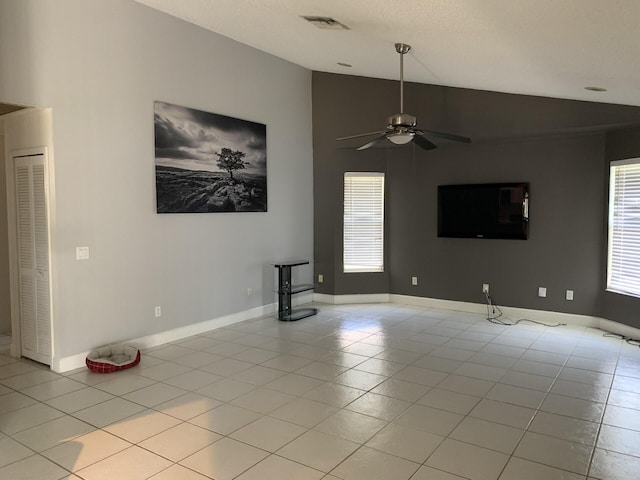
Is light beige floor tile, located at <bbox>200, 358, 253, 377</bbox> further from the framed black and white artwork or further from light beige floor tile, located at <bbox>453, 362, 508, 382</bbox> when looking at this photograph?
light beige floor tile, located at <bbox>453, 362, 508, 382</bbox>

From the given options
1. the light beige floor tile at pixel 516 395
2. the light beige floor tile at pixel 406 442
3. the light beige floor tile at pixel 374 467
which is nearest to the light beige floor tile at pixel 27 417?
the light beige floor tile at pixel 374 467

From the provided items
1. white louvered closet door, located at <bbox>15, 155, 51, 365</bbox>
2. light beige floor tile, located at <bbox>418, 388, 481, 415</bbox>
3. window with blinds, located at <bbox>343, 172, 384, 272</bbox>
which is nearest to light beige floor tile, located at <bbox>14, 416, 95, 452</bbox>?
white louvered closet door, located at <bbox>15, 155, 51, 365</bbox>

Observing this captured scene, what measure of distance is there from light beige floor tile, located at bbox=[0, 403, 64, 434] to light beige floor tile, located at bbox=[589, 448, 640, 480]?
363 cm

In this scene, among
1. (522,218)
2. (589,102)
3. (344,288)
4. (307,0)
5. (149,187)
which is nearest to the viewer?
(307,0)

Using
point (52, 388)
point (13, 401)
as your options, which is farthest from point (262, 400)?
point (13, 401)

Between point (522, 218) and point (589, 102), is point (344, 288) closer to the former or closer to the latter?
point (522, 218)

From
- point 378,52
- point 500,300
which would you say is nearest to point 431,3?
point 378,52

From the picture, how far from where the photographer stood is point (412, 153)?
23.5 feet

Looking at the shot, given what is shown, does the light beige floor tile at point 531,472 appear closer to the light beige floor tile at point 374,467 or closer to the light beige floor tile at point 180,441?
the light beige floor tile at point 374,467

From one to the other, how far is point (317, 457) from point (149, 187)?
3.43 metres

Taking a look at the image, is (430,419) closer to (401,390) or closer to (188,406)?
(401,390)

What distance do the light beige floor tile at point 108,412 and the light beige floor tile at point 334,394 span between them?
1.35 meters

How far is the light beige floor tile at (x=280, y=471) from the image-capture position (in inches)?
105

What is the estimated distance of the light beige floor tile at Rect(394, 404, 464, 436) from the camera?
3266 millimetres
